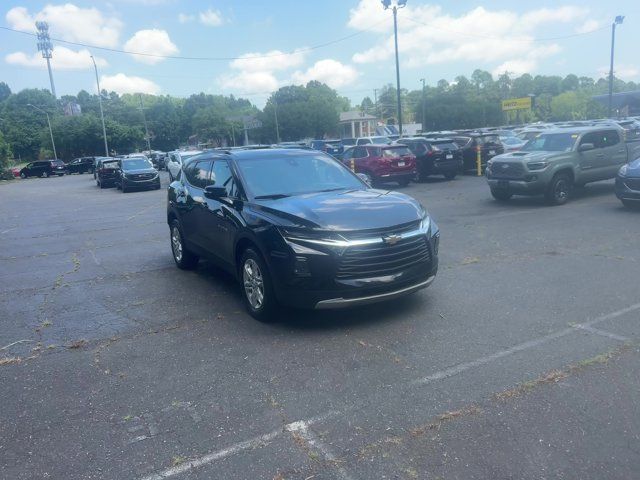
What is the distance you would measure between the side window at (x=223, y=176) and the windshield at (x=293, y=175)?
20 cm

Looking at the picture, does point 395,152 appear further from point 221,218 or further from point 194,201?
point 221,218

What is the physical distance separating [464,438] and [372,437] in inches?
23.6

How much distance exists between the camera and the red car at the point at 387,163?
20609 mm

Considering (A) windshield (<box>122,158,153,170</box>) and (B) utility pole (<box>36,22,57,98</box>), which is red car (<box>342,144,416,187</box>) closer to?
(A) windshield (<box>122,158,153,170</box>)

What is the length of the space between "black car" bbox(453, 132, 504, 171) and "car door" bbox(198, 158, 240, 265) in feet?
60.2

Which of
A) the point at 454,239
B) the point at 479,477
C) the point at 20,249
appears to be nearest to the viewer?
the point at 479,477

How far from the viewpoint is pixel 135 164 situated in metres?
28.6

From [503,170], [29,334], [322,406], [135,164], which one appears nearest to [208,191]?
[29,334]

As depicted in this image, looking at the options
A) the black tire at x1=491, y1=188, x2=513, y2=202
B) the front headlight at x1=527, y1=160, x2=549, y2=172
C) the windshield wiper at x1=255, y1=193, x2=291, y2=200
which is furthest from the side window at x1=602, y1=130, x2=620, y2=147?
the windshield wiper at x1=255, y1=193, x2=291, y2=200

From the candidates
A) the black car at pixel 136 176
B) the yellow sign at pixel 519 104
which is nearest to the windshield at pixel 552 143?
the black car at pixel 136 176

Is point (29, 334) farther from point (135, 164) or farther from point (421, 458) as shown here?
point (135, 164)

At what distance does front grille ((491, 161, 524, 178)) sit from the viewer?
14164mm

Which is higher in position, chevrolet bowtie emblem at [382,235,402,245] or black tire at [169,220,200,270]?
chevrolet bowtie emblem at [382,235,402,245]

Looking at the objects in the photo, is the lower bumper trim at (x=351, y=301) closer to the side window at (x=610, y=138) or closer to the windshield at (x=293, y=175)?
the windshield at (x=293, y=175)
